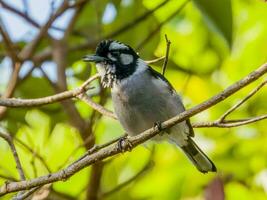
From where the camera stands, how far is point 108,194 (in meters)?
3.55

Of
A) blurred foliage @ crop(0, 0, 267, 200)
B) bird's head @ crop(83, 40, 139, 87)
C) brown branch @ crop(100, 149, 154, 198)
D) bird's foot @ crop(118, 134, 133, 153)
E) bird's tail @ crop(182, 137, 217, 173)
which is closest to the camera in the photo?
bird's foot @ crop(118, 134, 133, 153)

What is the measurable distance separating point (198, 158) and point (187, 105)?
24.3 inches

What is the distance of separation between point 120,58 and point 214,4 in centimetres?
76

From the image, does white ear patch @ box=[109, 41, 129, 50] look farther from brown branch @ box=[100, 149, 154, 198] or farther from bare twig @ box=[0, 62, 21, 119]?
brown branch @ box=[100, 149, 154, 198]

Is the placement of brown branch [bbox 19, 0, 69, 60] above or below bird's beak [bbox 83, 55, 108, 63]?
above

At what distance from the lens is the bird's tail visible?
338cm

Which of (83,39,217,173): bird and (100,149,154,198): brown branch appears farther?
(100,149,154,198): brown branch

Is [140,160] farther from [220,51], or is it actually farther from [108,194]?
[220,51]

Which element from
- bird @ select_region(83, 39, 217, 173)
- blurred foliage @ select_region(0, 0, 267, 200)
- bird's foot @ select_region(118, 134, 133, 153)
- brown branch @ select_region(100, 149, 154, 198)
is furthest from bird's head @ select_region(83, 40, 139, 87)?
bird's foot @ select_region(118, 134, 133, 153)

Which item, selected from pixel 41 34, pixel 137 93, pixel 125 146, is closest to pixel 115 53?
pixel 137 93

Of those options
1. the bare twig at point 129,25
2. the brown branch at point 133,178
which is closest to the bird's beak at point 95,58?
the bare twig at point 129,25

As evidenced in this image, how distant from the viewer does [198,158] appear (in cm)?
342

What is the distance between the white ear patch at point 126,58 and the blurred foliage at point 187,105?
0.71 feet

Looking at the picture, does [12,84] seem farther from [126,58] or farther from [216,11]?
[216,11]
